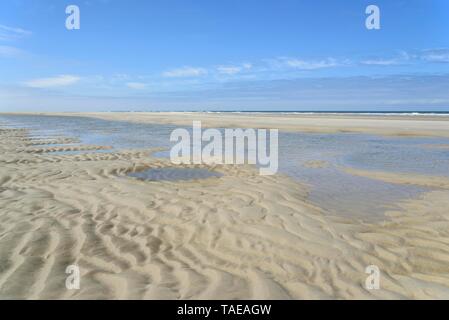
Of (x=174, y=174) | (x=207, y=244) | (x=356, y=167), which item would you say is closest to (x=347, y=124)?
(x=356, y=167)

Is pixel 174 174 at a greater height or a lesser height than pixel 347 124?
lesser

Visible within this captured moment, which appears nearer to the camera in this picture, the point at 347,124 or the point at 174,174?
the point at 174,174

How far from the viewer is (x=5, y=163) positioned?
37.9 feet

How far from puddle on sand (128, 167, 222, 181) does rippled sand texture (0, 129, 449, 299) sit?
1276 mm

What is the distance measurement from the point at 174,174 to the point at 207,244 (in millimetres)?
5245

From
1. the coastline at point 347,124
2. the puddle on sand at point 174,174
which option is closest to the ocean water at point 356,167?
the puddle on sand at point 174,174

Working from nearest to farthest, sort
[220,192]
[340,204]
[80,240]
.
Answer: [80,240] < [340,204] < [220,192]

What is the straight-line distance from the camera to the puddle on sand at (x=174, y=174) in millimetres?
9508

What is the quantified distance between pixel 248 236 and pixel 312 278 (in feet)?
4.62

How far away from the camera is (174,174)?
33.0 ft

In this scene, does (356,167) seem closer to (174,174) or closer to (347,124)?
(174,174)

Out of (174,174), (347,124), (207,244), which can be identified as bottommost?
(207,244)
